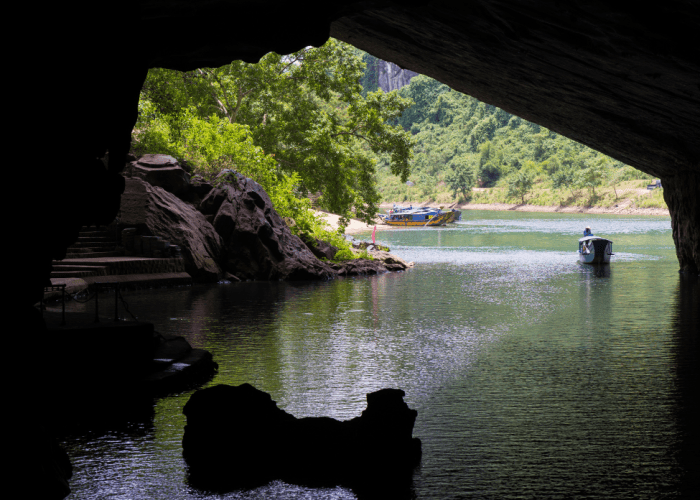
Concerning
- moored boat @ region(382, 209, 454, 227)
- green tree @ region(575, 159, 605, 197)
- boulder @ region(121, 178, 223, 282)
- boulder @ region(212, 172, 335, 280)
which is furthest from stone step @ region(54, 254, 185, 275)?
green tree @ region(575, 159, 605, 197)

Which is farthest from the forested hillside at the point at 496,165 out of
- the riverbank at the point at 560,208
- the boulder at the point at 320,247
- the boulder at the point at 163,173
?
the boulder at the point at 163,173

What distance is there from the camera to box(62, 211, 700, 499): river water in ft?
20.2

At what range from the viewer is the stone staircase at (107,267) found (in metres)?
19.1

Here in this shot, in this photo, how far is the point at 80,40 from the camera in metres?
6.11

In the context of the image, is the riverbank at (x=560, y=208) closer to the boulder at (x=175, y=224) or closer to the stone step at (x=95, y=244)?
the boulder at (x=175, y=224)

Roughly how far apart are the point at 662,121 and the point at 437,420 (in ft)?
31.0

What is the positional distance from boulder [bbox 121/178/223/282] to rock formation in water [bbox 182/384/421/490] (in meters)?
16.1

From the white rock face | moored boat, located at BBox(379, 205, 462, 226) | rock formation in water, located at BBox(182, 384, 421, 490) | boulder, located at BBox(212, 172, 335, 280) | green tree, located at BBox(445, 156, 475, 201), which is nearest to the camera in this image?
rock formation in water, located at BBox(182, 384, 421, 490)

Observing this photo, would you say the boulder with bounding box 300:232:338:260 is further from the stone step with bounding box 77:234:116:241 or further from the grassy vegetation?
the grassy vegetation

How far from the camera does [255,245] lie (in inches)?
967

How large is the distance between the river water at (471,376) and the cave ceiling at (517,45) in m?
4.04

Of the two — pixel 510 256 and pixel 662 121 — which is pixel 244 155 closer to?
pixel 510 256

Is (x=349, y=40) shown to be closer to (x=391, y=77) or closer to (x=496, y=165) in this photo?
(x=496, y=165)

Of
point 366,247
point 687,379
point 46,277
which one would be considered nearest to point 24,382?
point 46,277
